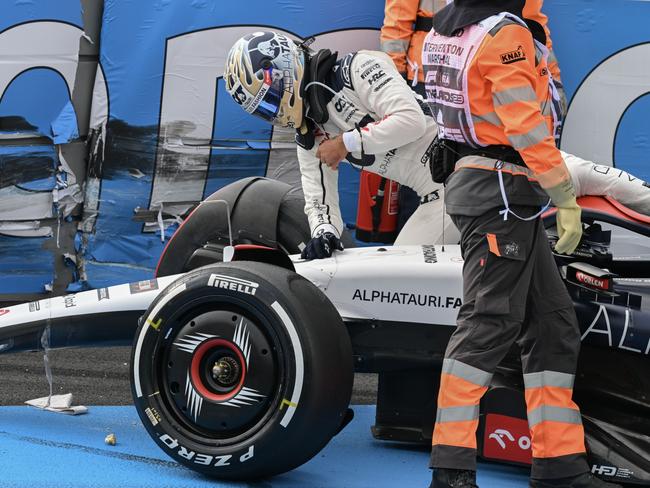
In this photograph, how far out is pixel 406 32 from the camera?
238 inches

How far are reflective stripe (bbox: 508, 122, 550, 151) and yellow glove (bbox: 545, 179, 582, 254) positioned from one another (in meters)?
0.15

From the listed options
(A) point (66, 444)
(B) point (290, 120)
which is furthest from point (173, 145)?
(A) point (66, 444)

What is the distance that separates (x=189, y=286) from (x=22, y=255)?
3.46m

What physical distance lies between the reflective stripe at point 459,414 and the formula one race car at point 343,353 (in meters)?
0.34

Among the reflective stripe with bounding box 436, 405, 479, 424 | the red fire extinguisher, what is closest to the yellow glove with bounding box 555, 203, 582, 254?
the reflective stripe with bounding box 436, 405, 479, 424

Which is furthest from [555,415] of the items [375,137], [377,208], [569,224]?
[377,208]

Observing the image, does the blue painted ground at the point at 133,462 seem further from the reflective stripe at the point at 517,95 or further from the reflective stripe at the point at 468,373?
the reflective stripe at the point at 517,95

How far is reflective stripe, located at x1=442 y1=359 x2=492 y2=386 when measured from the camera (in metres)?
3.33

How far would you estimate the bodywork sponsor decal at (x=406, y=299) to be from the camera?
3.74 m

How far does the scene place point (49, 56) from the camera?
670cm

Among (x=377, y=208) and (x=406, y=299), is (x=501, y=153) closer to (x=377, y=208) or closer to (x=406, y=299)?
(x=406, y=299)

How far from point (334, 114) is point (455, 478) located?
1.75 meters

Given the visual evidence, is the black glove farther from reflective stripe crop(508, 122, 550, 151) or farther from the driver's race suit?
reflective stripe crop(508, 122, 550, 151)

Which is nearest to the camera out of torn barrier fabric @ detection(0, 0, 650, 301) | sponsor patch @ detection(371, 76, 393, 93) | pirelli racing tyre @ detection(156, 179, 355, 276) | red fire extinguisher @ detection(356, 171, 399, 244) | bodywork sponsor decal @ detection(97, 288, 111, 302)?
bodywork sponsor decal @ detection(97, 288, 111, 302)
